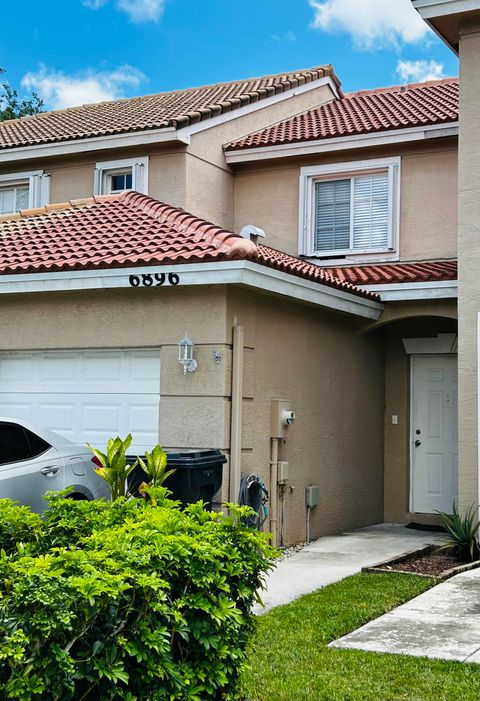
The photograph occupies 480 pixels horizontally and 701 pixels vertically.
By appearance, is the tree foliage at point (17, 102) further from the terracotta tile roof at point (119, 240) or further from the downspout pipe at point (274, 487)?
the downspout pipe at point (274, 487)

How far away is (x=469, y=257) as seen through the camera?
11.3 metres

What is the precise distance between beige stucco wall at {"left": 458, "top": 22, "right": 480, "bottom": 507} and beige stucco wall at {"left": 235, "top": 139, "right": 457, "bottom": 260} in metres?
3.34

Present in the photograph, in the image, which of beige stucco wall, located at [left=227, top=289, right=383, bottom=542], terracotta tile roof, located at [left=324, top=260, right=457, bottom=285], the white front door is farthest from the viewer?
the white front door

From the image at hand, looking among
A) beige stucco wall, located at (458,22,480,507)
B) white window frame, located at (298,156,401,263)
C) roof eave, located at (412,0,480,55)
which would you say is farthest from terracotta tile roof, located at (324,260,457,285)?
roof eave, located at (412,0,480,55)

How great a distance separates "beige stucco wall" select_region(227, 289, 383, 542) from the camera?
11.2 m

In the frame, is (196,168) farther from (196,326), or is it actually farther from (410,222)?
(196,326)

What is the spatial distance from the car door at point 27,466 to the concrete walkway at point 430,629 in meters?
3.40

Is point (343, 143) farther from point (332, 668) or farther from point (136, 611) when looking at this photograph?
point (136, 611)

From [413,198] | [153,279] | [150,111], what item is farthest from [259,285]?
[150,111]

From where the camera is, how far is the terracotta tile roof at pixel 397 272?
42.6 ft

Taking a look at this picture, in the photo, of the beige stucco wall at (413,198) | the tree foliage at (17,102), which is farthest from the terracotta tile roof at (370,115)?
the tree foliage at (17,102)

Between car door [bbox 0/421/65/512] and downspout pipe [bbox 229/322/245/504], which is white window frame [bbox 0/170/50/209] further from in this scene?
car door [bbox 0/421/65/512]

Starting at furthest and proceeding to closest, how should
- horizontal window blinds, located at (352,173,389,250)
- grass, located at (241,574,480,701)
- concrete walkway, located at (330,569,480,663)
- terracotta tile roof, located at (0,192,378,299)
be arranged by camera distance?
horizontal window blinds, located at (352,173,389,250) → terracotta tile roof, located at (0,192,378,299) → concrete walkway, located at (330,569,480,663) → grass, located at (241,574,480,701)

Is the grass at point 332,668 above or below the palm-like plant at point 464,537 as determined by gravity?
below
